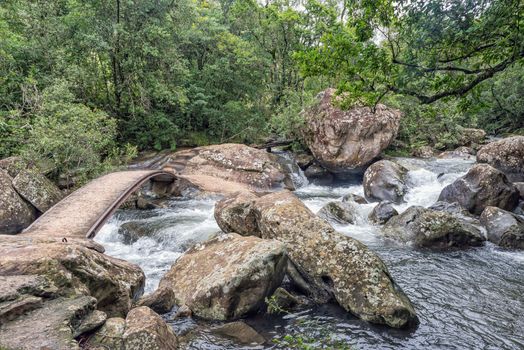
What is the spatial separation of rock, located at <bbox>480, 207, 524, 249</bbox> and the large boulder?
5127 millimetres

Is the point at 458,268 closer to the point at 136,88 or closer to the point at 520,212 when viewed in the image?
the point at 520,212

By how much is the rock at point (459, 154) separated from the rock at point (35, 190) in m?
21.0

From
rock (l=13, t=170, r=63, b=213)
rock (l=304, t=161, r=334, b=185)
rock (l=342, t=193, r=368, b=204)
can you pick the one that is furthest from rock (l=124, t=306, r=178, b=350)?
rock (l=304, t=161, r=334, b=185)

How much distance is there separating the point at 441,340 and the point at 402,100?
20.5 meters

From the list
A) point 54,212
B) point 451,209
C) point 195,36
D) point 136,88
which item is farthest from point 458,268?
point 195,36

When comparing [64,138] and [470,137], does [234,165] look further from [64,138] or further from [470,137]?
[470,137]

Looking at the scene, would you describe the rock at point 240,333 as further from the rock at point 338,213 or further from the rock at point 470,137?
the rock at point 470,137

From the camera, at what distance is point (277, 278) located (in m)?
5.83

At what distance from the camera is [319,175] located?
61.9ft

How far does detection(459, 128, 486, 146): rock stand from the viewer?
24250 mm

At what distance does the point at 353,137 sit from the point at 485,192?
7.40 meters

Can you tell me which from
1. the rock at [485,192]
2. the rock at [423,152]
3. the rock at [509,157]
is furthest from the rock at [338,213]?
the rock at [423,152]

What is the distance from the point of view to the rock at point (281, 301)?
5604 millimetres

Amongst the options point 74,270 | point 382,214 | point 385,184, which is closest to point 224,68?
point 385,184
